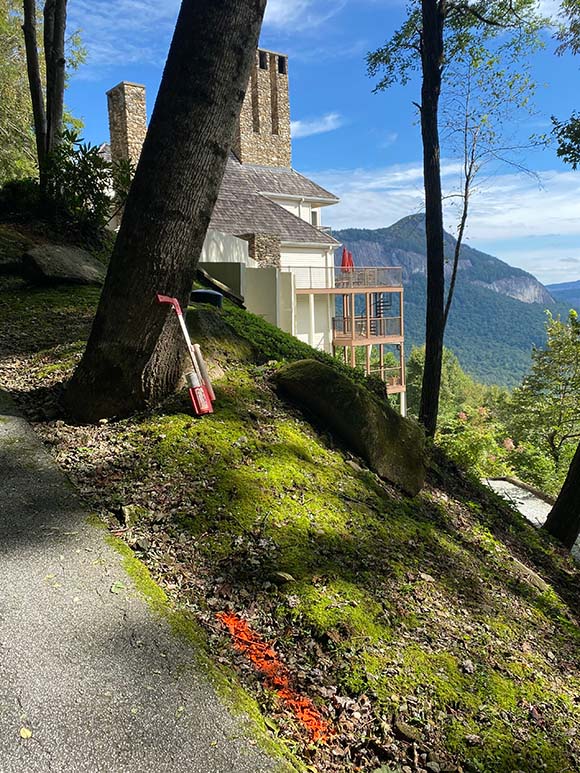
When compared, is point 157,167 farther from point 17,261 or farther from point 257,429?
point 17,261

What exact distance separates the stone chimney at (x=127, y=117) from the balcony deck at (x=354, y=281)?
273 inches

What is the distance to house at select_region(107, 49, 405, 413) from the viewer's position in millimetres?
19969

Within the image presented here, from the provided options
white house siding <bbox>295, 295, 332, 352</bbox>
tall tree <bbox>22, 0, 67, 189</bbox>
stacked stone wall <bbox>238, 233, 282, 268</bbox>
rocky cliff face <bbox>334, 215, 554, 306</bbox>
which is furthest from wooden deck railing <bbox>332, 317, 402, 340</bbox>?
rocky cliff face <bbox>334, 215, 554, 306</bbox>

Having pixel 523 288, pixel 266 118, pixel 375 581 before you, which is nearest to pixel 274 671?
pixel 375 581

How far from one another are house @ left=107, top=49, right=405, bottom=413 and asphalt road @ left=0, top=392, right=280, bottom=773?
11117 millimetres

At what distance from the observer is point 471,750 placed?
2.00 metres

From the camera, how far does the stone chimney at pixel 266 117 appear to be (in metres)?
26.1

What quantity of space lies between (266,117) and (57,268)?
22.9 m

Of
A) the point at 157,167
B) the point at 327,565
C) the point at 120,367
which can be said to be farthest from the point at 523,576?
the point at 157,167

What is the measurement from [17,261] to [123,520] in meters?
5.59

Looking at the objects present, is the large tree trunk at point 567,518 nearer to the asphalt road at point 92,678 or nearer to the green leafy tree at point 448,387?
the asphalt road at point 92,678

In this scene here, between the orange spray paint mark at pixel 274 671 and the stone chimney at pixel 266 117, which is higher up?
the stone chimney at pixel 266 117

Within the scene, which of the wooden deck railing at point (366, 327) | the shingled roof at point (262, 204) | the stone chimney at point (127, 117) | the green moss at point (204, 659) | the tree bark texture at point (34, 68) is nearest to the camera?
the green moss at point (204, 659)

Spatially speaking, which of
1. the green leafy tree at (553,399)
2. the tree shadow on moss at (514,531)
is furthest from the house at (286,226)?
the tree shadow on moss at (514,531)
